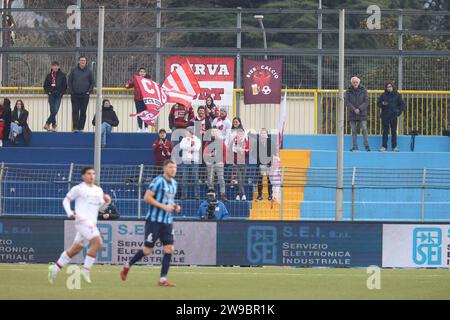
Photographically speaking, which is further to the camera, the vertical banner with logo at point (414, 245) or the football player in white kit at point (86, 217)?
the vertical banner with logo at point (414, 245)

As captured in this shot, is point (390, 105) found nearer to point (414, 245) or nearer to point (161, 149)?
point (161, 149)

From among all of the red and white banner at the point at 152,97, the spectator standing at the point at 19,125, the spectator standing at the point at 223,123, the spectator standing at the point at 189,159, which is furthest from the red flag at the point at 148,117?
the spectator standing at the point at 19,125

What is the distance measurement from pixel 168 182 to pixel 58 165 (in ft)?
37.4

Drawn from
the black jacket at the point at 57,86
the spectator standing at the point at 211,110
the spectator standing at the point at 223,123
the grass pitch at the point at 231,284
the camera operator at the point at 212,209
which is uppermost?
the black jacket at the point at 57,86

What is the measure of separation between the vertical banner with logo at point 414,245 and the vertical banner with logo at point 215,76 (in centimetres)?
813

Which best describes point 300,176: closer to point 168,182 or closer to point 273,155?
point 273,155

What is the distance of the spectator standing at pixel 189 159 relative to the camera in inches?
1161

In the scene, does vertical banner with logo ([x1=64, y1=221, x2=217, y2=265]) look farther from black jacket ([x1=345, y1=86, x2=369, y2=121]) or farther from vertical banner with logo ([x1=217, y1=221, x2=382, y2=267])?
black jacket ([x1=345, y1=86, x2=369, y2=121])

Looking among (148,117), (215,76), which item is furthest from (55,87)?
(215,76)

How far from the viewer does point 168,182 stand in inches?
777

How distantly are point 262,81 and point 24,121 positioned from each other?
6468 mm

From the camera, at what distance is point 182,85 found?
31016mm

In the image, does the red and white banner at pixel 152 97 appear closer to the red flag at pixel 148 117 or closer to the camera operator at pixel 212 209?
the red flag at pixel 148 117

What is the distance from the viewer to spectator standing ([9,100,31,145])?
32.7 m
